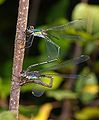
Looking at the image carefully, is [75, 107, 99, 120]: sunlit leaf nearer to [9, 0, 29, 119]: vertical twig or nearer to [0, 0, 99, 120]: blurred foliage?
[0, 0, 99, 120]: blurred foliage

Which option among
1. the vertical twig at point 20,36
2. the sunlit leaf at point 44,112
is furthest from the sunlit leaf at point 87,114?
the vertical twig at point 20,36

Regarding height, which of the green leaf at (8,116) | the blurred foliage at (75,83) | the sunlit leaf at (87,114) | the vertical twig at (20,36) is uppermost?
the vertical twig at (20,36)

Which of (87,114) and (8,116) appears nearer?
(8,116)

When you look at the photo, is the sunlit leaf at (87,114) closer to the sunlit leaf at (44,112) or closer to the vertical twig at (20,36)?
the sunlit leaf at (44,112)

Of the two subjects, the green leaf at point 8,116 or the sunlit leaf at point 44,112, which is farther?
the sunlit leaf at point 44,112

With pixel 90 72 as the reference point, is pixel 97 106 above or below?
below

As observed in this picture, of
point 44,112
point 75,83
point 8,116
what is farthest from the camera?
point 75,83

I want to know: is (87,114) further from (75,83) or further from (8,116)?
(8,116)

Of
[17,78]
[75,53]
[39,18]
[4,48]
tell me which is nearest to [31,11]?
[39,18]

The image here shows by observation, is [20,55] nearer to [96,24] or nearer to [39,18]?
[96,24]

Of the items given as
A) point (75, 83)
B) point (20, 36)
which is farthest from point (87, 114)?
point (20, 36)

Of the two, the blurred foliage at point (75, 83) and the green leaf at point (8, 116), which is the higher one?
the green leaf at point (8, 116)
